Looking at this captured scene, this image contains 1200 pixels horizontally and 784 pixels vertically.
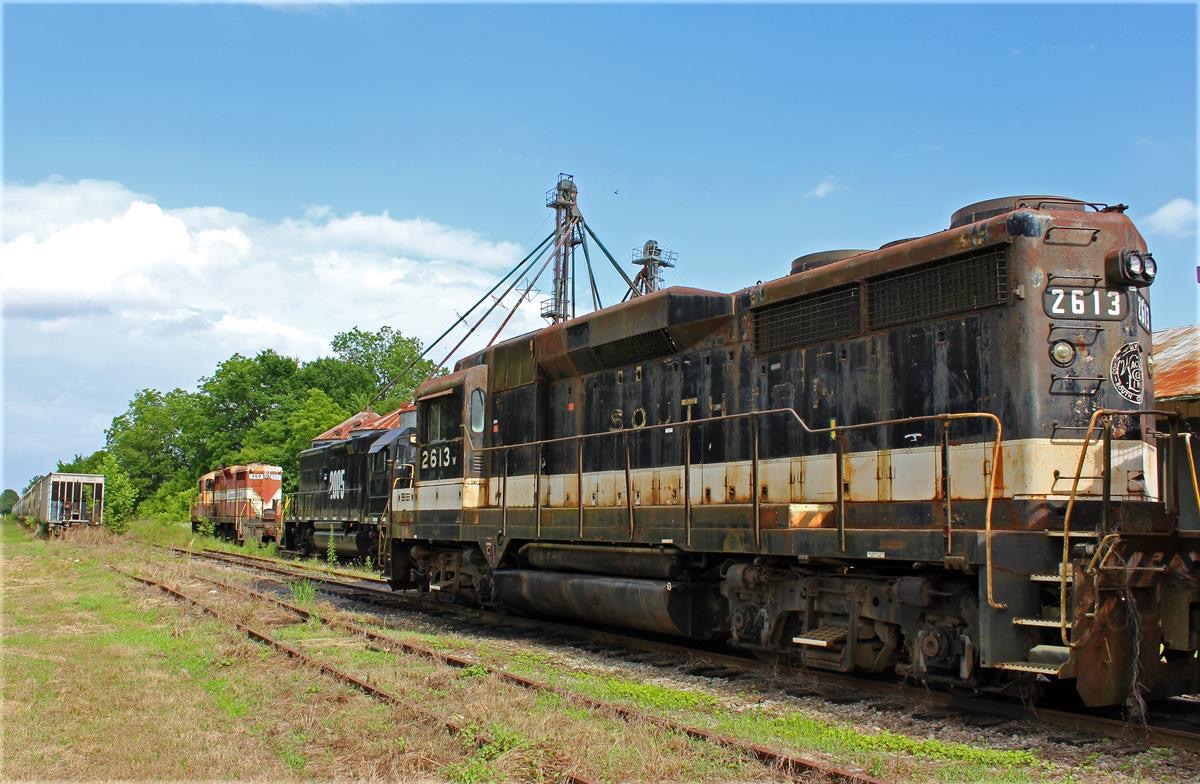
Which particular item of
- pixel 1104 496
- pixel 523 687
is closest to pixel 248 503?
pixel 523 687

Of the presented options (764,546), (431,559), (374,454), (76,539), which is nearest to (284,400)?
(76,539)

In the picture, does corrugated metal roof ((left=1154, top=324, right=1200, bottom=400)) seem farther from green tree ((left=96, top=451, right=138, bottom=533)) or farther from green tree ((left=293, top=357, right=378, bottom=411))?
green tree ((left=293, top=357, right=378, bottom=411))

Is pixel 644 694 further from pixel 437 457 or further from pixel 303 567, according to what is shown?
pixel 303 567

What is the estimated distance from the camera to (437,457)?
13.9 m

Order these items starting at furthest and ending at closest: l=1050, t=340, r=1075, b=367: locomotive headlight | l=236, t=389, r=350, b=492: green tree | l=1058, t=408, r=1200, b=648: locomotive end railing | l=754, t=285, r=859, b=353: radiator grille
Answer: l=236, t=389, r=350, b=492: green tree < l=754, t=285, r=859, b=353: radiator grille < l=1050, t=340, r=1075, b=367: locomotive headlight < l=1058, t=408, r=1200, b=648: locomotive end railing

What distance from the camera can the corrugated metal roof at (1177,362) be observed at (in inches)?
428

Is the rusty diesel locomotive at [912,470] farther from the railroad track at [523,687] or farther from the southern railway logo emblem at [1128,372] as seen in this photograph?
the railroad track at [523,687]

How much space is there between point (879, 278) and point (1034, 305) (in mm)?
1448

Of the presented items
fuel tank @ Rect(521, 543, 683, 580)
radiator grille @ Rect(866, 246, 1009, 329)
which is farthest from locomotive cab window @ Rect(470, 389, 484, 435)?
radiator grille @ Rect(866, 246, 1009, 329)

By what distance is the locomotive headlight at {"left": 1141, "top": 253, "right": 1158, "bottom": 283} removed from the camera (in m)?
7.00

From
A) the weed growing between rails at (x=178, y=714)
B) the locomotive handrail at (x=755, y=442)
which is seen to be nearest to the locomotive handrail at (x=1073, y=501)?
the locomotive handrail at (x=755, y=442)

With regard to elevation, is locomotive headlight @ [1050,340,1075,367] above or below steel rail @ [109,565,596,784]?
above

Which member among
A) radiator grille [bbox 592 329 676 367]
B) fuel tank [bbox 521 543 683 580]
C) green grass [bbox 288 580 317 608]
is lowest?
green grass [bbox 288 580 317 608]

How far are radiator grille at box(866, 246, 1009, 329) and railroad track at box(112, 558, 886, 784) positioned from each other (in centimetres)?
379
